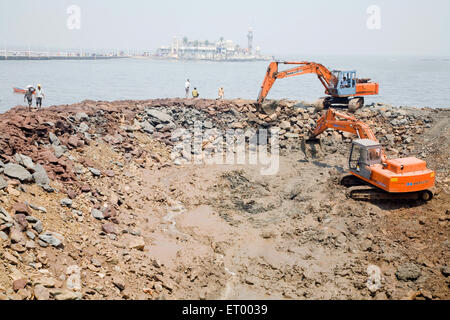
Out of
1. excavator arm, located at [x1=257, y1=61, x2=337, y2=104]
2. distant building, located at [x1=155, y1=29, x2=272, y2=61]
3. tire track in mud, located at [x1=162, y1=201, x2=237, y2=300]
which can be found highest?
distant building, located at [x1=155, y1=29, x2=272, y2=61]

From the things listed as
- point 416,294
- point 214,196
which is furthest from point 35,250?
point 416,294

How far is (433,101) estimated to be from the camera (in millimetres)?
44688

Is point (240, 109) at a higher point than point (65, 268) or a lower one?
higher

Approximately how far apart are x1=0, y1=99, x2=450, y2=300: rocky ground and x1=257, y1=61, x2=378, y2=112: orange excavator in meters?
3.27

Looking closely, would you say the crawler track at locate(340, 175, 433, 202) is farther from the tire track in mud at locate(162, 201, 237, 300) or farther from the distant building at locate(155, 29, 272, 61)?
the distant building at locate(155, 29, 272, 61)

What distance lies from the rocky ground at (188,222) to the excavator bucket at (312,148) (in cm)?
27

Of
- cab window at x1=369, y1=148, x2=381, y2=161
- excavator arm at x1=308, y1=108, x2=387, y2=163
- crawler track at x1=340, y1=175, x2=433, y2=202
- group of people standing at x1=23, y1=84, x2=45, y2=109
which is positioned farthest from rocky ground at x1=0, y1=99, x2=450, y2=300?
group of people standing at x1=23, y1=84, x2=45, y2=109

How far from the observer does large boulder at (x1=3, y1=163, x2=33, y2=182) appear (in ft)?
33.4

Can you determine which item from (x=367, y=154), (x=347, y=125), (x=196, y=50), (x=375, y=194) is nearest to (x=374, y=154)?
(x=367, y=154)

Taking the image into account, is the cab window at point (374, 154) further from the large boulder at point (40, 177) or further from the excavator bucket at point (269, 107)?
the large boulder at point (40, 177)

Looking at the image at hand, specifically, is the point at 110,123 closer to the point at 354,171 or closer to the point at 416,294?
the point at 354,171

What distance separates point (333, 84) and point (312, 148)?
4.70 metres
